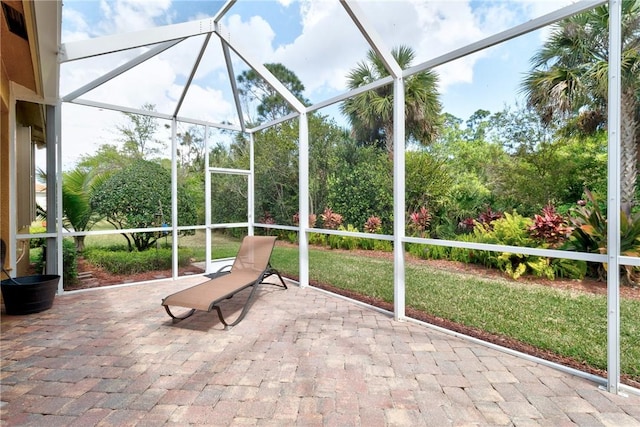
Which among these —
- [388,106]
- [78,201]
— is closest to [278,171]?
[388,106]

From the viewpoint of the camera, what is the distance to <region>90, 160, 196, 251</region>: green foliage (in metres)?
5.98

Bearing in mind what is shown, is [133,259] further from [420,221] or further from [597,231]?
[597,231]

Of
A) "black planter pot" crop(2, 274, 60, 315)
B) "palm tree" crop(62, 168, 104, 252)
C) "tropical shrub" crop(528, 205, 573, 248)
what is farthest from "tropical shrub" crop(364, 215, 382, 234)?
"palm tree" crop(62, 168, 104, 252)

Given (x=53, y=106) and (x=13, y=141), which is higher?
(x=53, y=106)

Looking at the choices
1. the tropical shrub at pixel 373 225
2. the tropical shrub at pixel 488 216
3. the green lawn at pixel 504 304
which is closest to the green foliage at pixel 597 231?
the tropical shrub at pixel 488 216

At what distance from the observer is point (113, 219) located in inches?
238

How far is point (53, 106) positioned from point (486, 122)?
256 inches

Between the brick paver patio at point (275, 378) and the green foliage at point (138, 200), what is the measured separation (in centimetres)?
241

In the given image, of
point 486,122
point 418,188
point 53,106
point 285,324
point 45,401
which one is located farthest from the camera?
point 53,106

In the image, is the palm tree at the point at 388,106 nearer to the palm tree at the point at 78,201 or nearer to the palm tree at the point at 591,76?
the palm tree at the point at 591,76

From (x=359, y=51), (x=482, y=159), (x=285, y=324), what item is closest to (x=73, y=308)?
(x=285, y=324)

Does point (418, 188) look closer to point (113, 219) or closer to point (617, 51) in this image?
point (617, 51)

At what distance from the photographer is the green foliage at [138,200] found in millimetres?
5980

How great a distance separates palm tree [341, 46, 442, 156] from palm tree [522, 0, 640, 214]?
1205mm
